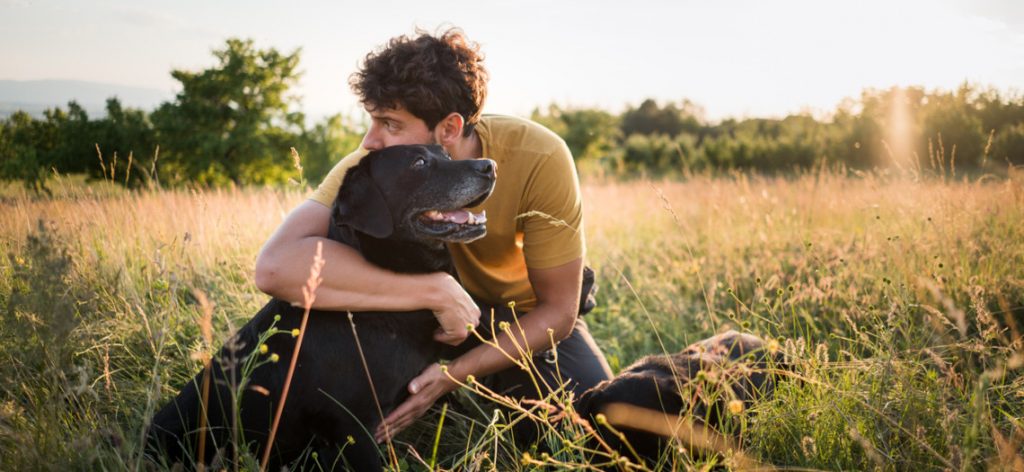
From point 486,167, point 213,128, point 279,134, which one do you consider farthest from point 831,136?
point 486,167

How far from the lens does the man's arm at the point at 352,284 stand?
7.73 ft

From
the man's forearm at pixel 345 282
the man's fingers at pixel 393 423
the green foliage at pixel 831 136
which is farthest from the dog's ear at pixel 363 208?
the green foliage at pixel 831 136

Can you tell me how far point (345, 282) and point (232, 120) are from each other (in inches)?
921

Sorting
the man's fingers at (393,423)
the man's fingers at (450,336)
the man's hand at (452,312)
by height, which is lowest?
the man's fingers at (393,423)

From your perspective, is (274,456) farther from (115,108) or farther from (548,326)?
(115,108)

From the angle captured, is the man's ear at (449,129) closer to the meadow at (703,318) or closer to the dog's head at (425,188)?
the dog's head at (425,188)

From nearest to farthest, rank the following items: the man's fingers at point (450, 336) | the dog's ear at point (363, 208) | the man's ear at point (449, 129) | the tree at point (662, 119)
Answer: the dog's ear at point (363, 208), the man's fingers at point (450, 336), the man's ear at point (449, 129), the tree at point (662, 119)

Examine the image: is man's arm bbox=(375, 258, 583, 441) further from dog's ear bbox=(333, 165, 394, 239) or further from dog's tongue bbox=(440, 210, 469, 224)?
dog's ear bbox=(333, 165, 394, 239)

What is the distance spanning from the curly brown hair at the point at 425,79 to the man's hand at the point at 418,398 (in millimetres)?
1145

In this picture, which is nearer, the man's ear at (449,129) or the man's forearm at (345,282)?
the man's forearm at (345,282)

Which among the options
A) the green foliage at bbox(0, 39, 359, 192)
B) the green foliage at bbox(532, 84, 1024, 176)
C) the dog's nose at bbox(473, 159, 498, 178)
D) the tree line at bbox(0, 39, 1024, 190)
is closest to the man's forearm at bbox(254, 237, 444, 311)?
the dog's nose at bbox(473, 159, 498, 178)

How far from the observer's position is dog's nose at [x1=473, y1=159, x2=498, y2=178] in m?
2.54

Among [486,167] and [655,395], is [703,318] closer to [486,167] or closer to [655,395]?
[655,395]

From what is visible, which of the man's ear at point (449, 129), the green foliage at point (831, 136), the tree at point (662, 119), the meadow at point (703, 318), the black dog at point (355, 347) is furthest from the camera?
the tree at point (662, 119)
